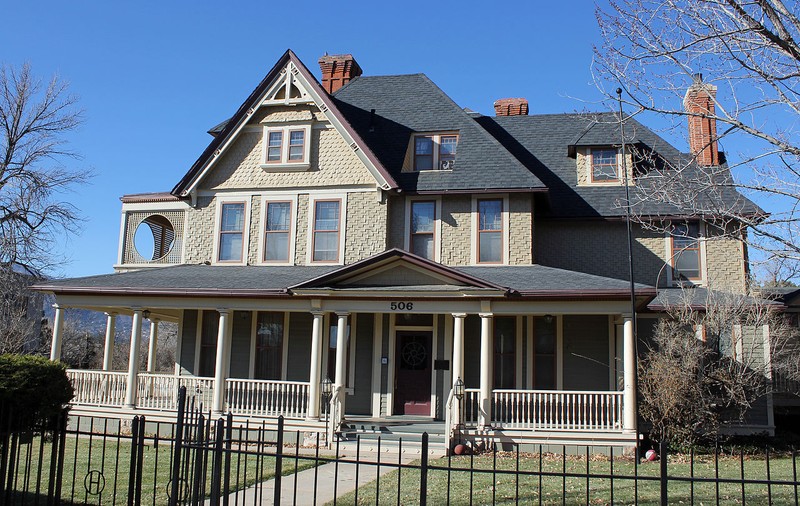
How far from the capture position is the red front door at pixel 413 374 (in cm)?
1891

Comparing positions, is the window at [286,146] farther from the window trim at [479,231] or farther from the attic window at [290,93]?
the window trim at [479,231]

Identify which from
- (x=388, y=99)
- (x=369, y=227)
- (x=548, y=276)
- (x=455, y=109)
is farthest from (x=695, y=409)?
(x=388, y=99)

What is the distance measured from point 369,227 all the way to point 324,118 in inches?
134

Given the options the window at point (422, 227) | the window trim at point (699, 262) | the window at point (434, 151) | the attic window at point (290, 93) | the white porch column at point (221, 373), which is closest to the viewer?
the white porch column at point (221, 373)

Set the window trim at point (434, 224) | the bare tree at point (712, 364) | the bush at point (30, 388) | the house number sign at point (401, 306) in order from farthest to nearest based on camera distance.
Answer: the window trim at point (434, 224), the house number sign at point (401, 306), the bare tree at point (712, 364), the bush at point (30, 388)

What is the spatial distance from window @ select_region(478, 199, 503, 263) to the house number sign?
10.1 ft

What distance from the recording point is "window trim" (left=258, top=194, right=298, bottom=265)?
20281mm

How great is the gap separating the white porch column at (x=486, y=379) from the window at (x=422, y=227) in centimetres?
375

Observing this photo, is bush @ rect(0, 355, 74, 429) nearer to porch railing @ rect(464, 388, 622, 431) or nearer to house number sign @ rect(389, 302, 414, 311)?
house number sign @ rect(389, 302, 414, 311)

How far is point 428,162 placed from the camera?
21.1 metres

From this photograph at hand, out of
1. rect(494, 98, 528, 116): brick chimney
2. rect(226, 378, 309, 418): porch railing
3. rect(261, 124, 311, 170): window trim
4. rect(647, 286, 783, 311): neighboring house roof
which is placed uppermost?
rect(494, 98, 528, 116): brick chimney

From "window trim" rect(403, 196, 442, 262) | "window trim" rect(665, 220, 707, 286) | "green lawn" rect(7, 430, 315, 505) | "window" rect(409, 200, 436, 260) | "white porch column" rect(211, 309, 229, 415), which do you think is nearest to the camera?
"green lawn" rect(7, 430, 315, 505)

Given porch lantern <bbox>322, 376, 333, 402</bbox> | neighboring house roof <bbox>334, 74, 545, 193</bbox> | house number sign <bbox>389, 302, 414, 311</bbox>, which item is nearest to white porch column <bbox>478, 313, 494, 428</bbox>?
house number sign <bbox>389, 302, 414, 311</bbox>

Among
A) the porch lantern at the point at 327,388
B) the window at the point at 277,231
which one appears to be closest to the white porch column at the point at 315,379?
the porch lantern at the point at 327,388
